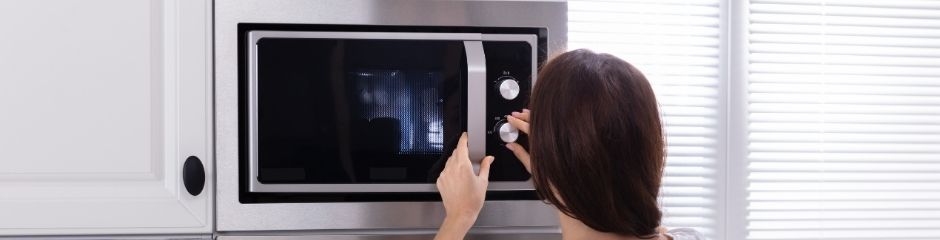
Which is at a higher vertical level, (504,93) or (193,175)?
(504,93)

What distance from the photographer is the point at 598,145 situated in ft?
2.71

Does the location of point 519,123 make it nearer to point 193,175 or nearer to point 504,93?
point 504,93

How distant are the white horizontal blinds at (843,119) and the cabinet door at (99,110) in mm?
1445

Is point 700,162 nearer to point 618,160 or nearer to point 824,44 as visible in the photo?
point 824,44

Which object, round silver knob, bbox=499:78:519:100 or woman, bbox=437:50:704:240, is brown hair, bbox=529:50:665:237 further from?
round silver knob, bbox=499:78:519:100

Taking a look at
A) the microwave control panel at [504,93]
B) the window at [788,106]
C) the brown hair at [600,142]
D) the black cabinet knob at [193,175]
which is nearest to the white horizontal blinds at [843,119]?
the window at [788,106]

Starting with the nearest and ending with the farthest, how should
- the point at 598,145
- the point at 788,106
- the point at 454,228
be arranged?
the point at 598,145 < the point at 454,228 < the point at 788,106

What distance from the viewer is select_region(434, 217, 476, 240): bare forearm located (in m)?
1.01

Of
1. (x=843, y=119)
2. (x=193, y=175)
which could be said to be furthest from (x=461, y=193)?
(x=843, y=119)

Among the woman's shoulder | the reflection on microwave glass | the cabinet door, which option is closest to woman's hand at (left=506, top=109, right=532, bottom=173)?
the reflection on microwave glass

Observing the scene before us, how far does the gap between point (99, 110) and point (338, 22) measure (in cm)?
37

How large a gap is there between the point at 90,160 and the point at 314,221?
0.34 meters

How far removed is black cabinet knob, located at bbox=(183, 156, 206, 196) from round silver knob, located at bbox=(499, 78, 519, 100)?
0.45m

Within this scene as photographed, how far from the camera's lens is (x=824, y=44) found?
1.95 meters
